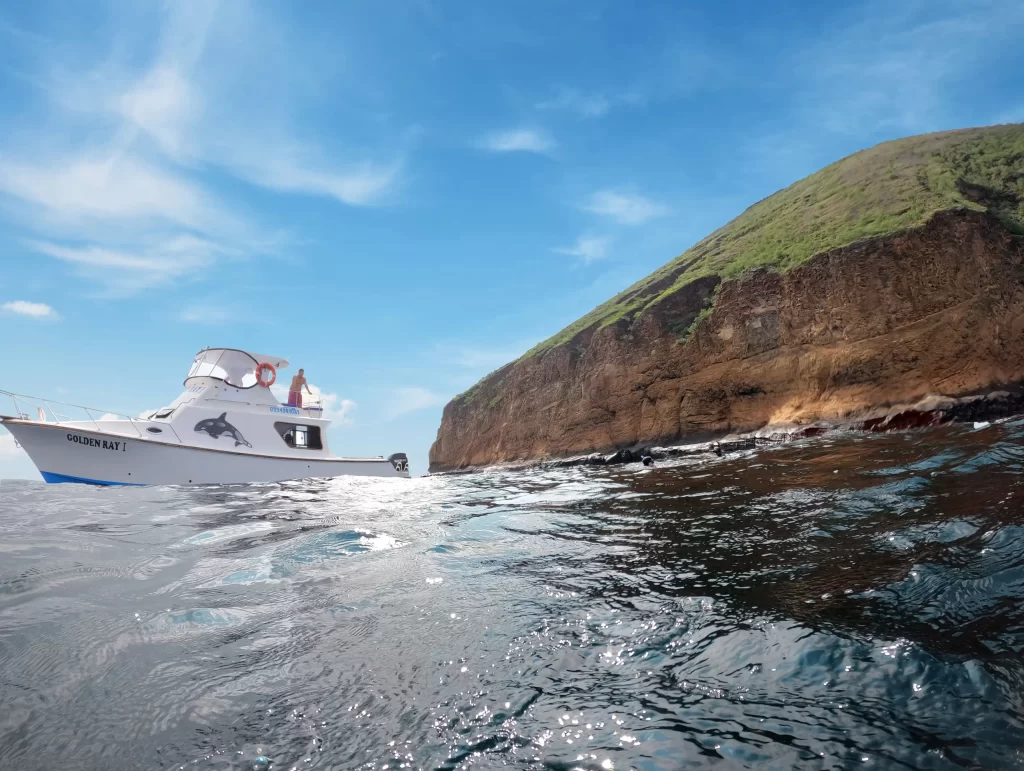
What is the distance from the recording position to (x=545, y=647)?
275 centimetres

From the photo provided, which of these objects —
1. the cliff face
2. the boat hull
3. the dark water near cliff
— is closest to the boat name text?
the boat hull

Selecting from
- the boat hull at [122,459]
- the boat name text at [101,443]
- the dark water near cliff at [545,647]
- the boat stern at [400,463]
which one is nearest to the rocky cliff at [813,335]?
the boat stern at [400,463]

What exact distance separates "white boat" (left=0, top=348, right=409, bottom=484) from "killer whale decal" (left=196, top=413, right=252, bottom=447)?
0.03 metres

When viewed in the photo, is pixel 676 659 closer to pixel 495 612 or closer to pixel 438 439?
pixel 495 612

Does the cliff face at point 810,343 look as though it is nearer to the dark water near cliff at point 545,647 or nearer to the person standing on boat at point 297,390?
the person standing on boat at point 297,390

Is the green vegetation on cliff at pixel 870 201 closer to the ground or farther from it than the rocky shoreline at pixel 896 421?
farther from it

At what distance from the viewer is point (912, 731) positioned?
6.04ft

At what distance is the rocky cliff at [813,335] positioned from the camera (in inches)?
898

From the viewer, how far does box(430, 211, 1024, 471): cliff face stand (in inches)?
892

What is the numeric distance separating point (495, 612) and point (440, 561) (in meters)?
1.67

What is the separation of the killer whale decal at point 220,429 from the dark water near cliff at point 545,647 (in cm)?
1452

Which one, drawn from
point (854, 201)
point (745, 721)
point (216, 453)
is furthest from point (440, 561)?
point (854, 201)

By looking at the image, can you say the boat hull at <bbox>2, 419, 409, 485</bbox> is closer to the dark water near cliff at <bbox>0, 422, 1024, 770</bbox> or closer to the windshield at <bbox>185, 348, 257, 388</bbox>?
the windshield at <bbox>185, 348, 257, 388</bbox>

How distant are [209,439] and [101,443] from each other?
3.29 meters
